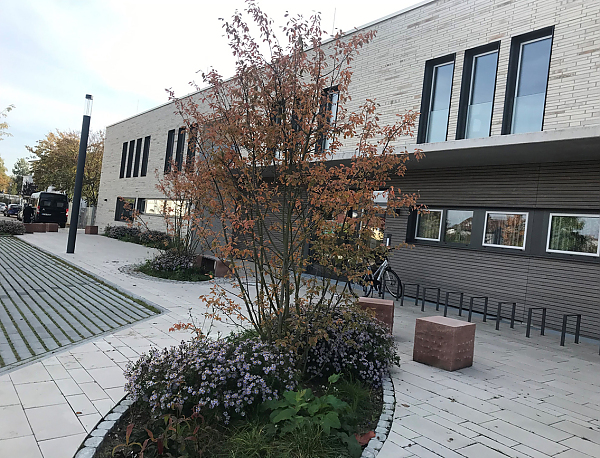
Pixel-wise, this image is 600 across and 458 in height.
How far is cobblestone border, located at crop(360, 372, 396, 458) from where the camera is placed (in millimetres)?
3175

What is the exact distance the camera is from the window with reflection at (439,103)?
10.3m

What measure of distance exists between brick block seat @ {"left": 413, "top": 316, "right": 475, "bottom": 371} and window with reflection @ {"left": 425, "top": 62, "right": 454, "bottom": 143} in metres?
6.07

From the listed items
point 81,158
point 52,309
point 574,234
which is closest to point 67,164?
point 81,158

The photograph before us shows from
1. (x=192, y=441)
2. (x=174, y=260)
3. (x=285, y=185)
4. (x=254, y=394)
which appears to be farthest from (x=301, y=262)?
(x=174, y=260)

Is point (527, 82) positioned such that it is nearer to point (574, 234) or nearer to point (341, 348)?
point (574, 234)

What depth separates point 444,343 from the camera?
209 inches

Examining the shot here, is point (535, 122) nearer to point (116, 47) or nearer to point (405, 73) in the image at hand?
point (405, 73)

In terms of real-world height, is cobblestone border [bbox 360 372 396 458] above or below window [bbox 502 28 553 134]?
below

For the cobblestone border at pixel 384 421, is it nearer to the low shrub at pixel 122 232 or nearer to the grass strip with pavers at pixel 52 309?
the grass strip with pavers at pixel 52 309

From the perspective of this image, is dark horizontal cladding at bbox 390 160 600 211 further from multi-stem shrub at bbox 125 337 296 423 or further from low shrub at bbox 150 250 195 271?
multi-stem shrub at bbox 125 337 296 423

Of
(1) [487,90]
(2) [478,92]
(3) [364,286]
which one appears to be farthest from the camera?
(2) [478,92]

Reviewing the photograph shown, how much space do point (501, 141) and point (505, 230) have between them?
8.36 ft

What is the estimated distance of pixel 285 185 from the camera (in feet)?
13.9

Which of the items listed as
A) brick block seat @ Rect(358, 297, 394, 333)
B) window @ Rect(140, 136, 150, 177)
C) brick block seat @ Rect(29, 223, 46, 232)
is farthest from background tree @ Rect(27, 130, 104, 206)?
brick block seat @ Rect(358, 297, 394, 333)
